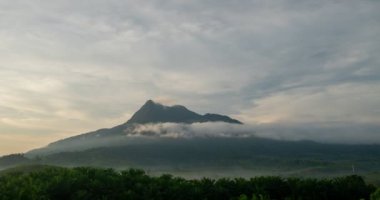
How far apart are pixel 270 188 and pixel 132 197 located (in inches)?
647

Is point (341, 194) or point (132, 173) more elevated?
point (132, 173)

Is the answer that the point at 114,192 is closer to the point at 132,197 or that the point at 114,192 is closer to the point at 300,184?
the point at 132,197

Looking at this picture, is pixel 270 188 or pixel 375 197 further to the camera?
pixel 270 188

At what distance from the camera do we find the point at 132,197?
4909 centimetres

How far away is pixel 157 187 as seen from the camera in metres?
52.3

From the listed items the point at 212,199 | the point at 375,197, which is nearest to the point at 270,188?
the point at 212,199

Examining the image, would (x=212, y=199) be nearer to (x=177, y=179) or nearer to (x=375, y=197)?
(x=177, y=179)

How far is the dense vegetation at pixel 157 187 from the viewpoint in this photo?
4859cm

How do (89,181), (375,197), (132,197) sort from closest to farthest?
1. (375,197)
2. (132,197)
3. (89,181)

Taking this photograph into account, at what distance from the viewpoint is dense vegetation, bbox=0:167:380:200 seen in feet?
159

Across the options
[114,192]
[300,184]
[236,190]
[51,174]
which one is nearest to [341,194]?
[300,184]

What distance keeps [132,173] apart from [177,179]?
5957 millimetres

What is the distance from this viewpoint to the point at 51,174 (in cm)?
6134

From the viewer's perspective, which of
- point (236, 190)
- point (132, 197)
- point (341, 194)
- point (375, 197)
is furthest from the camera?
point (341, 194)
